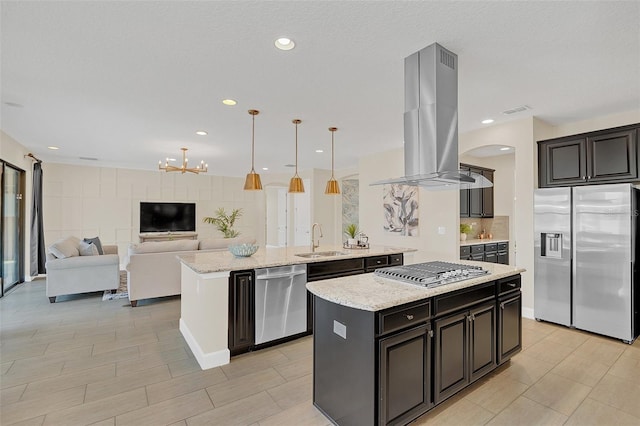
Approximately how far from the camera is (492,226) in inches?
251

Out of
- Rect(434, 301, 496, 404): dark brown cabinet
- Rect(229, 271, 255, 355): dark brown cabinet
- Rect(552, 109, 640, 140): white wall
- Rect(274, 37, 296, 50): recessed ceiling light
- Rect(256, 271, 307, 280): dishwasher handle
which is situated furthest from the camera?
Rect(552, 109, 640, 140): white wall

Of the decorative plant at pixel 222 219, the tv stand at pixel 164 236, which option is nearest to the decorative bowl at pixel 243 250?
the decorative plant at pixel 222 219

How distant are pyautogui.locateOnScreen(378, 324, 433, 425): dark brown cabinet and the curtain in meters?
7.63

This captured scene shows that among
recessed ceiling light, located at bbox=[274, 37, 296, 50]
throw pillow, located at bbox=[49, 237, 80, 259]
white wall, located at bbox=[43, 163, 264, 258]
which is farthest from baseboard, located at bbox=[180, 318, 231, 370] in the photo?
white wall, located at bbox=[43, 163, 264, 258]

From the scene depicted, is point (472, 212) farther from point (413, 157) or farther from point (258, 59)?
point (258, 59)

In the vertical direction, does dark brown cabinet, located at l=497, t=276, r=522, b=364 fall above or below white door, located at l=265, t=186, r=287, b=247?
below

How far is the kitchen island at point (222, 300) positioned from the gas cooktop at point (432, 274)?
1.22 meters

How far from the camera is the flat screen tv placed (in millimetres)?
8367

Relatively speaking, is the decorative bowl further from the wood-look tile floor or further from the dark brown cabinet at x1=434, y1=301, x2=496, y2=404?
the dark brown cabinet at x1=434, y1=301, x2=496, y2=404

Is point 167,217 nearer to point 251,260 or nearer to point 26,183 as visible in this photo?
point 26,183

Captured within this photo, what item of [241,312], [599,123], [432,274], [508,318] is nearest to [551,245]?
[599,123]

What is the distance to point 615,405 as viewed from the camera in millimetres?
2311

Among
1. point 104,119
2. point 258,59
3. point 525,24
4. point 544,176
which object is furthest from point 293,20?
point 544,176

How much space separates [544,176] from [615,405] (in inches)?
109
